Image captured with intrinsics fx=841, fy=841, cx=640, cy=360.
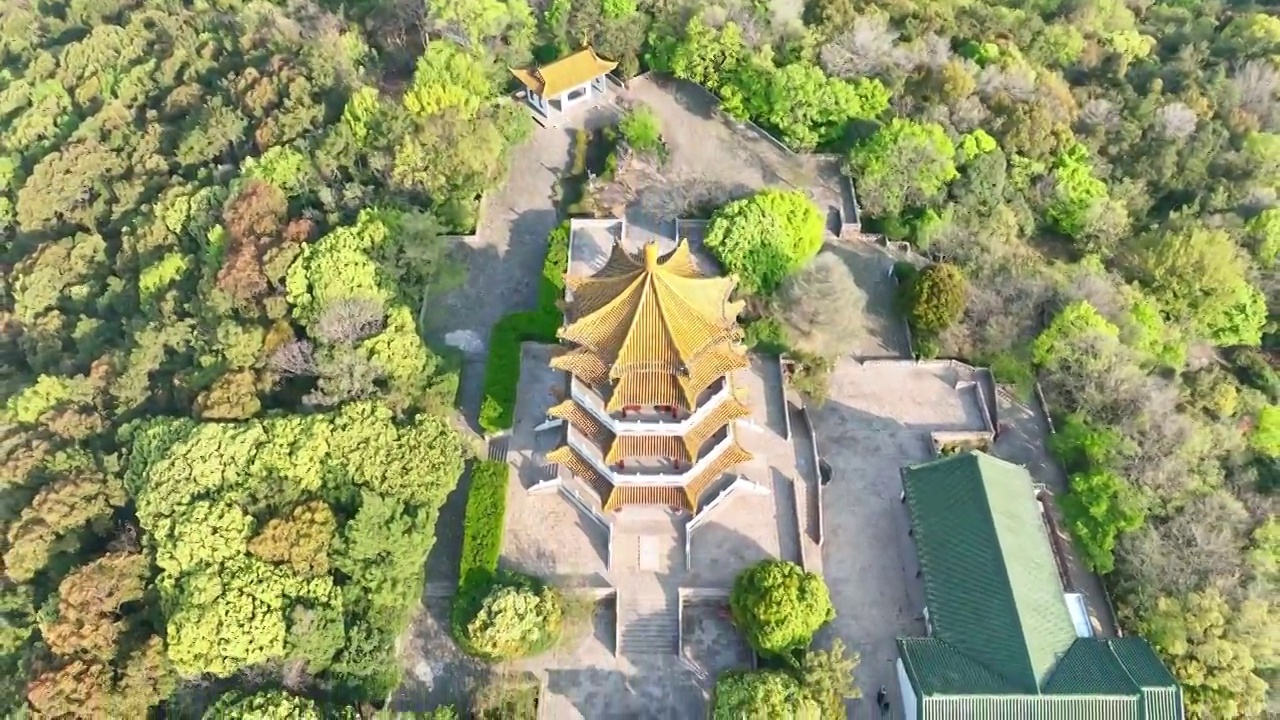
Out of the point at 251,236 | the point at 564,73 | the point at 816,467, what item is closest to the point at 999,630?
the point at 816,467

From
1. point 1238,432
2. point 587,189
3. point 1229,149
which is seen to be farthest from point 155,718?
point 1229,149

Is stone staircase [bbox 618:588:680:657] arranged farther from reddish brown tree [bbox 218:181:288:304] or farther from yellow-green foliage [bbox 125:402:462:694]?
reddish brown tree [bbox 218:181:288:304]

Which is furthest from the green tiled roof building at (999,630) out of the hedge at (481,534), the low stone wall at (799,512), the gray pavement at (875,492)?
the hedge at (481,534)

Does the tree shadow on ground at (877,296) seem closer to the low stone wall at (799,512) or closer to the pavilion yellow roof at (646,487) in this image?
the low stone wall at (799,512)

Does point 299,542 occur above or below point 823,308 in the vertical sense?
below

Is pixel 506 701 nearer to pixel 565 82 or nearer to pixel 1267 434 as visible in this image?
pixel 565 82

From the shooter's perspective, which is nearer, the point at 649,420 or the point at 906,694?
the point at 906,694

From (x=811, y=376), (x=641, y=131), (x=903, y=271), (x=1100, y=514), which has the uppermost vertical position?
(x=641, y=131)
